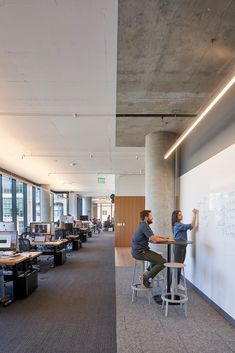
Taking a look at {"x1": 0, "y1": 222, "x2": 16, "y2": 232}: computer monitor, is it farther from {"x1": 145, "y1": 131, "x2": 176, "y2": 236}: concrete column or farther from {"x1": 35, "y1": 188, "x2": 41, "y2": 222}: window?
{"x1": 35, "y1": 188, "x2": 41, "y2": 222}: window

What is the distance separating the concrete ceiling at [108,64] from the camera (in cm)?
302

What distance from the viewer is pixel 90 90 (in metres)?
Answer: 4.80

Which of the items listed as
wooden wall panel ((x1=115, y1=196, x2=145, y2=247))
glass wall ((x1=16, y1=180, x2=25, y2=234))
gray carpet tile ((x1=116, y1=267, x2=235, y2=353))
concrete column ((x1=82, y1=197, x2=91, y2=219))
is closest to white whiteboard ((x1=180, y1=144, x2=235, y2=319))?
gray carpet tile ((x1=116, y1=267, x2=235, y2=353))

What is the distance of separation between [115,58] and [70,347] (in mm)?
3612

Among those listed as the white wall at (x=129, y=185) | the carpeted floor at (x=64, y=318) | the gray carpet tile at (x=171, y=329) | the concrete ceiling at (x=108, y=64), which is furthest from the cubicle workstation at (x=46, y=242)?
the white wall at (x=129, y=185)

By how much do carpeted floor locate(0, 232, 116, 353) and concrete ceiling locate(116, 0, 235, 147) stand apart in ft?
A: 11.6

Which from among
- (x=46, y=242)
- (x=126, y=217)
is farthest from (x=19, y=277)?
(x=126, y=217)

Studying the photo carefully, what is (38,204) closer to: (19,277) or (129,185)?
(129,185)

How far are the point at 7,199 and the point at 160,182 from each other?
8.01 metres

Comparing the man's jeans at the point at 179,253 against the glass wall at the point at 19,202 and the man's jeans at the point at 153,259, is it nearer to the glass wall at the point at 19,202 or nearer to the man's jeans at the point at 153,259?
the man's jeans at the point at 153,259

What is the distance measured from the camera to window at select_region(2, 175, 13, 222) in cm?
1241

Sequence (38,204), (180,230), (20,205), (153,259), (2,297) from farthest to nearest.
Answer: (38,204), (20,205), (180,230), (2,297), (153,259)

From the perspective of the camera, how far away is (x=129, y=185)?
15.0 meters

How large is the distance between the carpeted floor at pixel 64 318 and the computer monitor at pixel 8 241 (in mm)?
1075
